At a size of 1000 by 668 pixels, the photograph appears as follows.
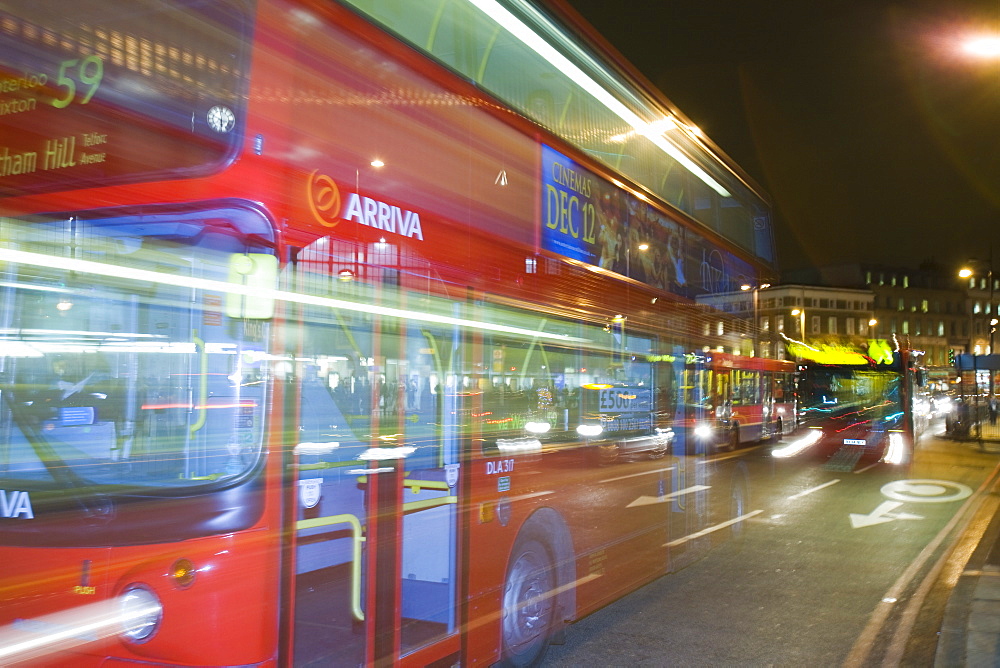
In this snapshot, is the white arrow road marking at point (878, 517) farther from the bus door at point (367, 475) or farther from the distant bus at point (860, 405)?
the bus door at point (367, 475)

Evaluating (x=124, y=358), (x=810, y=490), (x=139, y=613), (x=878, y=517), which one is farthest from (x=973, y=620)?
(x=810, y=490)

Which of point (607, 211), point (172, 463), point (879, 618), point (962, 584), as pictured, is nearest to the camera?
point (172, 463)

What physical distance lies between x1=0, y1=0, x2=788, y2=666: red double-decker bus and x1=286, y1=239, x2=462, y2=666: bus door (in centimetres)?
2

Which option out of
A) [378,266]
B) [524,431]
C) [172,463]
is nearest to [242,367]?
[172,463]

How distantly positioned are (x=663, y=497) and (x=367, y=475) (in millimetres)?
3830

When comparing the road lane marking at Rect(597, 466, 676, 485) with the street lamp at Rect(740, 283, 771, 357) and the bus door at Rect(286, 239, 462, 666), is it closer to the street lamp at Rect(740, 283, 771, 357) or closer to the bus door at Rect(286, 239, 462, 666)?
the bus door at Rect(286, 239, 462, 666)

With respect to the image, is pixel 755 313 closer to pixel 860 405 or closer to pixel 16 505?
pixel 16 505

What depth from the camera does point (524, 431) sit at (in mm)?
4895

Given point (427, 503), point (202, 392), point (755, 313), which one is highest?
point (755, 313)

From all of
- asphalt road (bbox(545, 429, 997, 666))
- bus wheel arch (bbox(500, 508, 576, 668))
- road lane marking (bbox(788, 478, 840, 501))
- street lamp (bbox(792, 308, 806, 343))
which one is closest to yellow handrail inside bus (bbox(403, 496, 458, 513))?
bus wheel arch (bbox(500, 508, 576, 668))

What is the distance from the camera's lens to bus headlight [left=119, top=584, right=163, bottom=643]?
2.90 meters

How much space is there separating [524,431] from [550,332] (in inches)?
28.1

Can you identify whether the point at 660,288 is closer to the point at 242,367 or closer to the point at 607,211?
the point at 607,211

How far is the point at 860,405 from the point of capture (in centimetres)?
2108
